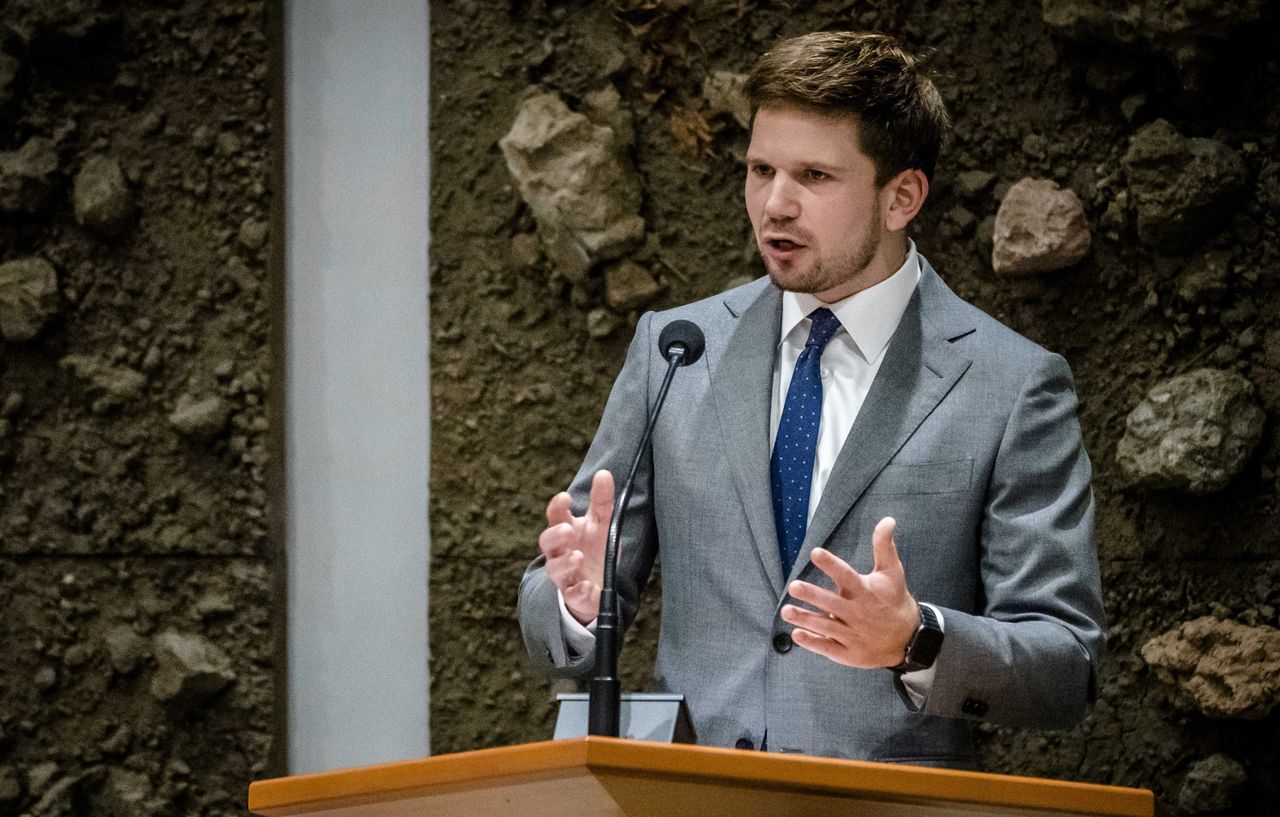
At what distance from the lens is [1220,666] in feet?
8.09

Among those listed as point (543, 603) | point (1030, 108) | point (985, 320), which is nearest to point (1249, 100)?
point (1030, 108)

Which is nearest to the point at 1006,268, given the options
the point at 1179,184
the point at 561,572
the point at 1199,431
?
the point at 1179,184

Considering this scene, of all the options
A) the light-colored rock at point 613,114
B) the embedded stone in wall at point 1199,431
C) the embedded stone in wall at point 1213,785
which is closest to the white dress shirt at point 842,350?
the embedded stone in wall at point 1199,431

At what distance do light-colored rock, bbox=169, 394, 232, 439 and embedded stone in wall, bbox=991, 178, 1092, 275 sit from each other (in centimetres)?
157

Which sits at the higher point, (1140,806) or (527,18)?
(527,18)

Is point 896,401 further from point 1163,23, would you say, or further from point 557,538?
point 1163,23

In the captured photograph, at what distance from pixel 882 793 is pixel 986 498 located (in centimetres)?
77

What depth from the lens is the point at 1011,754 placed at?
2.63 metres

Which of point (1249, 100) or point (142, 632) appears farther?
point (142, 632)

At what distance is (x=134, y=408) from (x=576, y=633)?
1.60 m

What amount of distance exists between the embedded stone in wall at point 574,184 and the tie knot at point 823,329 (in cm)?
89

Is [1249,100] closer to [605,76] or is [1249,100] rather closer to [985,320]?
[985,320]

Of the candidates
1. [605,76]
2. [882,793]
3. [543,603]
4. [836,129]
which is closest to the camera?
[882,793]

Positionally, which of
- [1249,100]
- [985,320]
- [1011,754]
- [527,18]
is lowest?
[1011,754]
